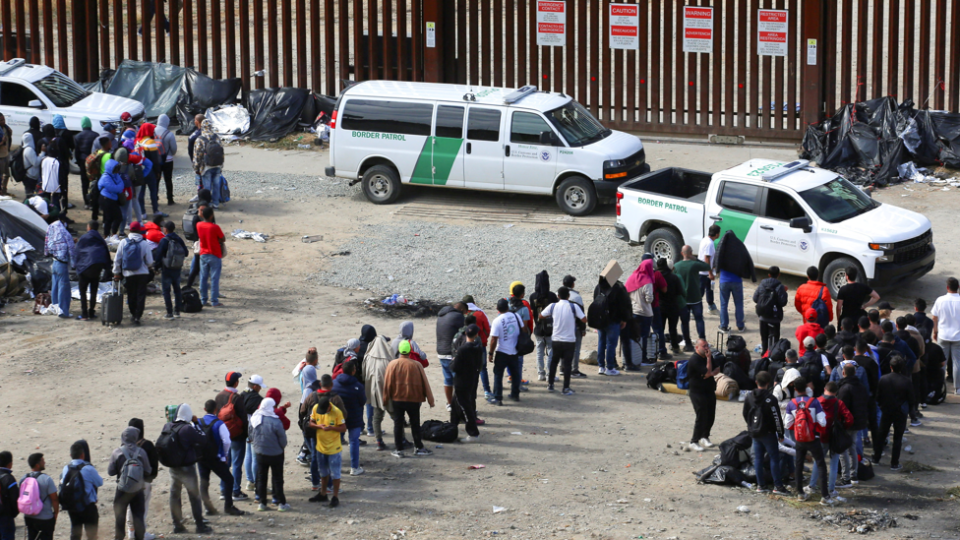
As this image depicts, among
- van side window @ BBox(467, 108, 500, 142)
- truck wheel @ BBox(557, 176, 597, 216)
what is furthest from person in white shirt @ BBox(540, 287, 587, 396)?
van side window @ BBox(467, 108, 500, 142)

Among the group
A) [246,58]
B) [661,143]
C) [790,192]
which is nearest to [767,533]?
[790,192]

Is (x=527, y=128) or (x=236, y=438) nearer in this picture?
(x=236, y=438)

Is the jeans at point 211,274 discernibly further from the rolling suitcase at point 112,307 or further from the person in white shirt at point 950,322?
the person in white shirt at point 950,322

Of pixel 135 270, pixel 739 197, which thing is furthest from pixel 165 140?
pixel 739 197

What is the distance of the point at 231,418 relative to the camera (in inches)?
409

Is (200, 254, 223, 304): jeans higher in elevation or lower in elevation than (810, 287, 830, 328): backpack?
higher

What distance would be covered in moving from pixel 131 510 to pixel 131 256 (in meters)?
5.85

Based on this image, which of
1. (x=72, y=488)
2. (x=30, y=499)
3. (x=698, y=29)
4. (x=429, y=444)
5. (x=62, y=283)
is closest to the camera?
(x=30, y=499)

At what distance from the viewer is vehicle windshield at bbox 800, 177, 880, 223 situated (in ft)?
52.4

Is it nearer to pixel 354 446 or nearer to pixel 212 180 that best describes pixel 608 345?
pixel 354 446

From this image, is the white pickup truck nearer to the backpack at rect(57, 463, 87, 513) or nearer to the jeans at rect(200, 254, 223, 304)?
the jeans at rect(200, 254, 223, 304)

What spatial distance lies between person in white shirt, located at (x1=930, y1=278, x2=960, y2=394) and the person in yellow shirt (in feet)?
23.1

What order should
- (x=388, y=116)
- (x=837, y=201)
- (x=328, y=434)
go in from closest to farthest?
(x=328, y=434) < (x=837, y=201) < (x=388, y=116)

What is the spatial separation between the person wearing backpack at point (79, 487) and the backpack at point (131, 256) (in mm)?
5842
